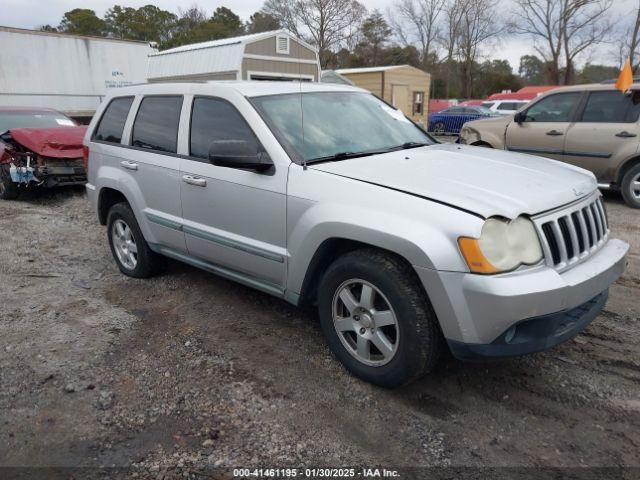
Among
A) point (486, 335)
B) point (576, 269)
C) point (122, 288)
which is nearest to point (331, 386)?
point (486, 335)

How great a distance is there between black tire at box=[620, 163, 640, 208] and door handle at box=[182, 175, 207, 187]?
6.47 meters

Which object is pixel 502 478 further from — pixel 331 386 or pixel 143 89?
pixel 143 89

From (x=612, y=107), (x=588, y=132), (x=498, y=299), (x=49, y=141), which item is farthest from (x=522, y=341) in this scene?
(x=49, y=141)

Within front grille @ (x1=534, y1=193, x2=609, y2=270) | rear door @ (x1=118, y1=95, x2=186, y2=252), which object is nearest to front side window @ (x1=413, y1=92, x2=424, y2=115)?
rear door @ (x1=118, y1=95, x2=186, y2=252)

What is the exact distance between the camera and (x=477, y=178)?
3037mm

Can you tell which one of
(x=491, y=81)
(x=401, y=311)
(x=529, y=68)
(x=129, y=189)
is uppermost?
(x=529, y=68)

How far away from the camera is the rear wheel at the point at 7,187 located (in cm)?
905

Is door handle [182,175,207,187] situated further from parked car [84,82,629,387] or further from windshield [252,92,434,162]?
windshield [252,92,434,162]

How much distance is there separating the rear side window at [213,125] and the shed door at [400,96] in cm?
2284

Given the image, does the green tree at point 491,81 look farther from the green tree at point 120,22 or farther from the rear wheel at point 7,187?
the rear wheel at point 7,187

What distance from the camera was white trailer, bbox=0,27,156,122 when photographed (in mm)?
15547

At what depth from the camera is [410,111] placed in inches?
1081

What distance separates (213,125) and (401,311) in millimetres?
2101

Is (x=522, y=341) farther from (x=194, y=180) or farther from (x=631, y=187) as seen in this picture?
(x=631, y=187)
